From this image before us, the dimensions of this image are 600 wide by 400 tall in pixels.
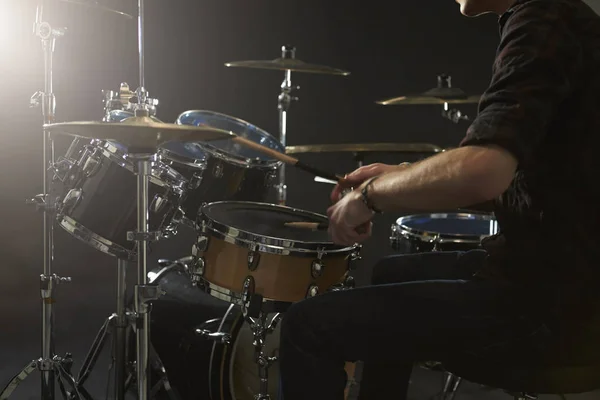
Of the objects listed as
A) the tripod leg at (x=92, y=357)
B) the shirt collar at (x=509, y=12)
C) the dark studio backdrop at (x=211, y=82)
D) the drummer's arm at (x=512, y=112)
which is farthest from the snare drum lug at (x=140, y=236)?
the dark studio backdrop at (x=211, y=82)

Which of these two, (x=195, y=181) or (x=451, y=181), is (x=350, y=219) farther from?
(x=195, y=181)

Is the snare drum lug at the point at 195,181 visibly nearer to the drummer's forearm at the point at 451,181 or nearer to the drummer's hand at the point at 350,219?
the drummer's hand at the point at 350,219

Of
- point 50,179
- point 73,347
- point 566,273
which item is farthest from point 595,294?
point 73,347

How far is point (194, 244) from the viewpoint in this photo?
205cm

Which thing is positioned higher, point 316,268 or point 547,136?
point 547,136

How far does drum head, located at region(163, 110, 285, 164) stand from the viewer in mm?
2527

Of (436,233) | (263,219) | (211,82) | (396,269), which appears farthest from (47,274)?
(211,82)

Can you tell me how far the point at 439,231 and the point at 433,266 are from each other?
111 cm

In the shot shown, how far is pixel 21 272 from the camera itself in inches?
137

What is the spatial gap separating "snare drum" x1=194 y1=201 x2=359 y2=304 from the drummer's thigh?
22cm

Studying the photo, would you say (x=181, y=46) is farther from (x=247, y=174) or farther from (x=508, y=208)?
(x=508, y=208)

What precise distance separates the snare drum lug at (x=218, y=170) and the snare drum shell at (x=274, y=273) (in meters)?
0.59

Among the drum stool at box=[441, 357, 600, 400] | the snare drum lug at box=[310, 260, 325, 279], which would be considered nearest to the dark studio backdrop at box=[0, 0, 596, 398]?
the snare drum lug at box=[310, 260, 325, 279]

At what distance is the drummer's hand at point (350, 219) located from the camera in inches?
49.7
